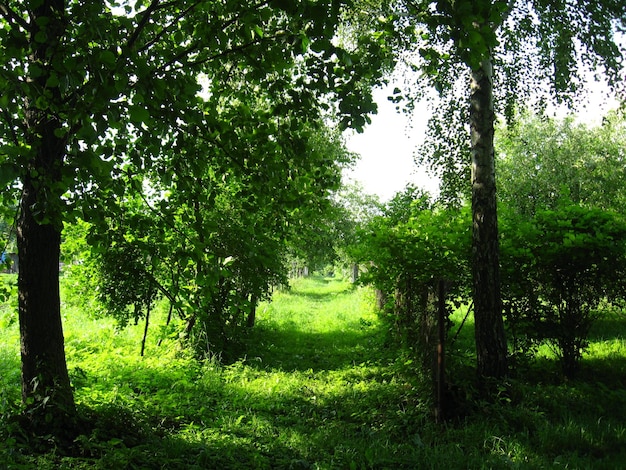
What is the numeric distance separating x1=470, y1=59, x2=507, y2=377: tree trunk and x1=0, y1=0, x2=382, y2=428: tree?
2.99 meters

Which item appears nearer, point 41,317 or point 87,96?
point 87,96

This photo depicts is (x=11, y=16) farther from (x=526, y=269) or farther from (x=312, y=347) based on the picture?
(x=312, y=347)

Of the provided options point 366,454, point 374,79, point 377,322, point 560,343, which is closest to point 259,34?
point 374,79

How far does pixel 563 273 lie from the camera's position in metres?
6.46

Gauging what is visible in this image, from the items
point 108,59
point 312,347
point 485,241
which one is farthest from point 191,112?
point 312,347

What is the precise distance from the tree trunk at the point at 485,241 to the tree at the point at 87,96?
2.99 meters

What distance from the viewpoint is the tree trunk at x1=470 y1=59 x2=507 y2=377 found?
5.98 m

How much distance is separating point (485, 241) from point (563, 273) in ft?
4.56

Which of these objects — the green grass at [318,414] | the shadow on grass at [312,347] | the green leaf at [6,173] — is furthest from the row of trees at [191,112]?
the shadow on grass at [312,347]

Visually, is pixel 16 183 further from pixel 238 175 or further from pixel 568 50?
pixel 568 50

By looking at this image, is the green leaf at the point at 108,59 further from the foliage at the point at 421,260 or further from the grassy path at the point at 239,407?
the foliage at the point at 421,260

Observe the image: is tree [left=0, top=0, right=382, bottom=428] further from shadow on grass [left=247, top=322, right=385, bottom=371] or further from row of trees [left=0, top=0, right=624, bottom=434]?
shadow on grass [left=247, top=322, right=385, bottom=371]

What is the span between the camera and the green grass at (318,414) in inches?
161

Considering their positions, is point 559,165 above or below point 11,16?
above
